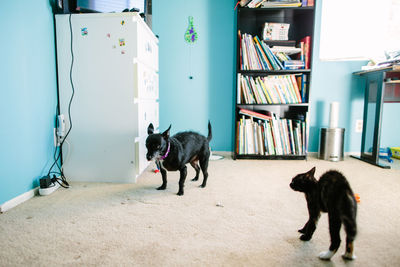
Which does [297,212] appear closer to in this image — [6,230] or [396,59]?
[6,230]

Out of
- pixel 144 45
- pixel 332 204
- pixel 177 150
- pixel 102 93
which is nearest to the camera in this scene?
pixel 332 204

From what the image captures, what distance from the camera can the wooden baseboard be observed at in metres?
1.29

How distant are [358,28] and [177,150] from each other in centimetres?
252

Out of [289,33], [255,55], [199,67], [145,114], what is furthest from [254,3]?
[145,114]

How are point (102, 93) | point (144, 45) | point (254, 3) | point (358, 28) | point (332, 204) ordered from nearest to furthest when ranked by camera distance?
point (332, 204) < point (102, 93) < point (144, 45) < point (254, 3) < point (358, 28)

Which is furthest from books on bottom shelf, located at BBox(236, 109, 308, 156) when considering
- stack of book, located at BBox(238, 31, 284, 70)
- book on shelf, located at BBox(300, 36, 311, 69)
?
book on shelf, located at BBox(300, 36, 311, 69)

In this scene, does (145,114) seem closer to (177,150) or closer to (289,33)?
(177,150)

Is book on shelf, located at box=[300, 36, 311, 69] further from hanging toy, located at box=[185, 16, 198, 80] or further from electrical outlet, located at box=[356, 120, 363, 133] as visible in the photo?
hanging toy, located at box=[185, 16, 198, 80]

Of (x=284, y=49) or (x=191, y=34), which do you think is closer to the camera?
(x=284, y=49)

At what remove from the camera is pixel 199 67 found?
8.85 feet

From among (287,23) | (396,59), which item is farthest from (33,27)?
(396,59)

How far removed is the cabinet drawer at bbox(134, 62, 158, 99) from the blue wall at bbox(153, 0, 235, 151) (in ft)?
1.39

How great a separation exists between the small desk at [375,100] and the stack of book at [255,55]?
911mm

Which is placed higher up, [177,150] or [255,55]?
[255,55]
